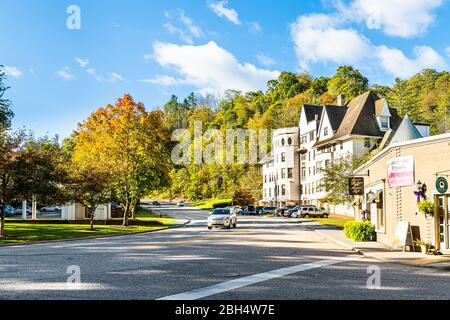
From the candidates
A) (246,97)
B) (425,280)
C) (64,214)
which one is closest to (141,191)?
(64,214)

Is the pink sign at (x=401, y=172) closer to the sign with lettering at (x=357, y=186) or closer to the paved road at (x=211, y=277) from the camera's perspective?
the paved road at (x=211, y=277)

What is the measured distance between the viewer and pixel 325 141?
226 feet

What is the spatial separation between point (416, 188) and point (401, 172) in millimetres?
1415

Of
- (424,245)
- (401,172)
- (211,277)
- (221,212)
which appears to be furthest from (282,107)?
(211,277)

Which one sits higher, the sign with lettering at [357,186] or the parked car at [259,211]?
the sign with lettering at [357,186]

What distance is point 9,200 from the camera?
96.9 ft

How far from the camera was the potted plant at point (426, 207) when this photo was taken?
18672 millimetres

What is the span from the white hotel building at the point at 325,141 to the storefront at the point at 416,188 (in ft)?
105

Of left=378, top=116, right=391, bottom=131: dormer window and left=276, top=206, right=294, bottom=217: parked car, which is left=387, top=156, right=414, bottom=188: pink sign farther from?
left=276, top=206, right=294, bottom=217: parked car

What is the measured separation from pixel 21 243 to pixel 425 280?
20.7m

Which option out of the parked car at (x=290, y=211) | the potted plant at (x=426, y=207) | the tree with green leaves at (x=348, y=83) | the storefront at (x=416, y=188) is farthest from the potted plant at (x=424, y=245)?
the tree with green leaves at (x=348, y=83)

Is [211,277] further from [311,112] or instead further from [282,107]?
[282,107]
